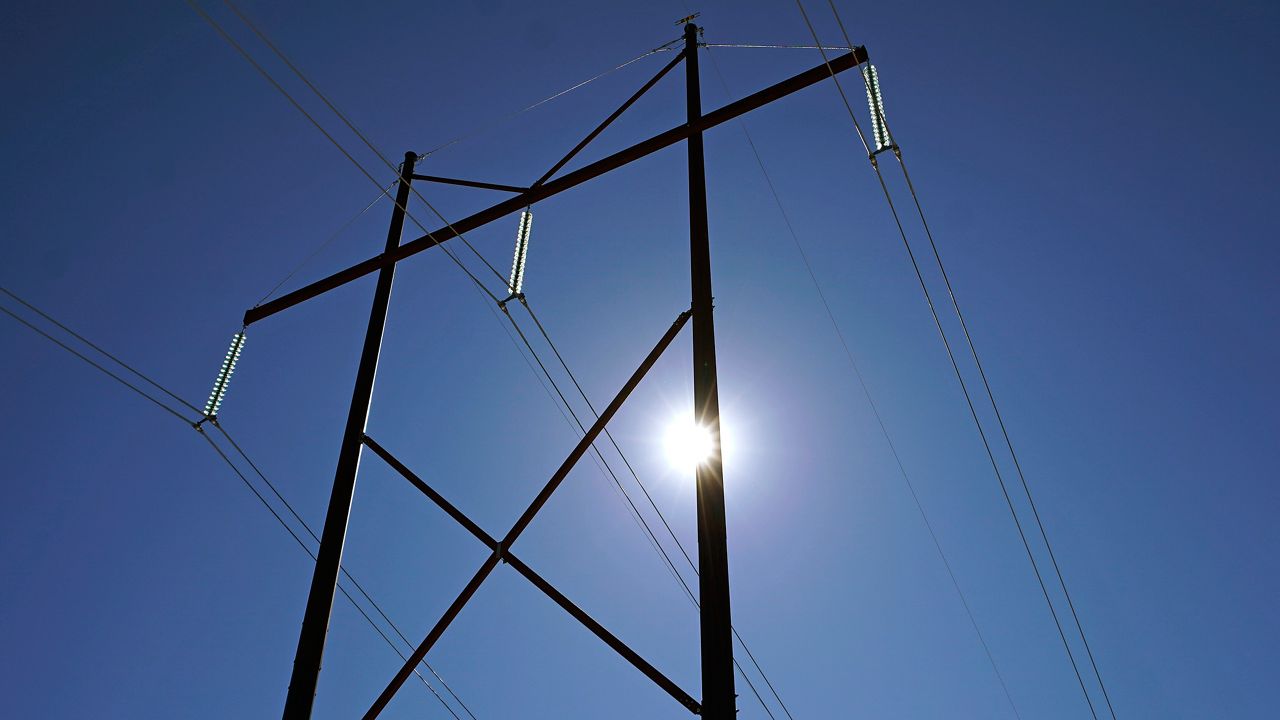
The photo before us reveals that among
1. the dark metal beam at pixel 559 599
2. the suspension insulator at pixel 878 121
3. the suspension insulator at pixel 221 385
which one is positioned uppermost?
the suspension insulator at pixel 878 121

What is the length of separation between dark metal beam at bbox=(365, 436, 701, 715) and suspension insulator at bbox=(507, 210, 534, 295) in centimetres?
191

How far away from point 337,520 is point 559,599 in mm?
2302

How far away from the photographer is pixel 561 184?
24.9 feet

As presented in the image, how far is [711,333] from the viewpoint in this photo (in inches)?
244

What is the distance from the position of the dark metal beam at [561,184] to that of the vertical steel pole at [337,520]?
1.14 ft

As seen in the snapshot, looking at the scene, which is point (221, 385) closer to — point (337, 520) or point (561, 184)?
point (337, 520)

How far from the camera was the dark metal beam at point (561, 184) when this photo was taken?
23.4 feet

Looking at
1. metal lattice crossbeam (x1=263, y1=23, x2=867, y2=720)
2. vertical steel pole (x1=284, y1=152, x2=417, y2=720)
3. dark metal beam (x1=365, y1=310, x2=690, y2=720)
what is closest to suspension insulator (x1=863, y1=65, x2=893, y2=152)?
metal lattice crossbeam (x1=263, y1=23, x2=867, y2=720)

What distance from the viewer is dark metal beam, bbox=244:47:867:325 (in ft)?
23.4

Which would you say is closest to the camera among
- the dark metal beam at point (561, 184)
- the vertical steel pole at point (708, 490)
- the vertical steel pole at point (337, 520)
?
the vertical steel pole at point (708, 490)

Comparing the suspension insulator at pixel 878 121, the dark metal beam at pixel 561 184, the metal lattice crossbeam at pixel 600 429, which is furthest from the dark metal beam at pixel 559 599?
the suspension insulator at pixel 878 121

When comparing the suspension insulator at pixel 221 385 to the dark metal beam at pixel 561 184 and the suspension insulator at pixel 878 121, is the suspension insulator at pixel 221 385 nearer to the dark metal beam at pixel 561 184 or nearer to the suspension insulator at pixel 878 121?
the dark metal beam at pixel 561 184

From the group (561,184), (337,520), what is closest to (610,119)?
(561,184)

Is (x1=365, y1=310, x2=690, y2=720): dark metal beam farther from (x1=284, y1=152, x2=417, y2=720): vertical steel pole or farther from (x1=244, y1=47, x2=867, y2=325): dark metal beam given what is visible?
(x1=244, y1=47, x2=867, y2=325): dark metal beam
